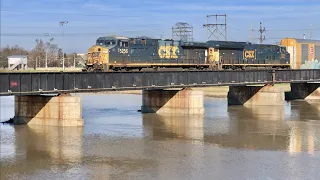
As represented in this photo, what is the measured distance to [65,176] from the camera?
2141 cm

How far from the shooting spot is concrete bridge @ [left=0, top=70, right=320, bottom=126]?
34.2 meters

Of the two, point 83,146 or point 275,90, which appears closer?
point 83,146

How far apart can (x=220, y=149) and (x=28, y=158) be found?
9.69 m

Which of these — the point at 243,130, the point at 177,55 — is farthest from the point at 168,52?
the point at 243,130

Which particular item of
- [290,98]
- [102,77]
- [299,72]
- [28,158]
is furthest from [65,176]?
[290,98]

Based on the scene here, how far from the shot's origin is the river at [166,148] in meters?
22.3

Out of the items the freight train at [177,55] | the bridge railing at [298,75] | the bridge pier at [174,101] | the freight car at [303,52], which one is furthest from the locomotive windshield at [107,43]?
the freight car at [303,52]

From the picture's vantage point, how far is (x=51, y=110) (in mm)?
34594

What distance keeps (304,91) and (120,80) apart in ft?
110

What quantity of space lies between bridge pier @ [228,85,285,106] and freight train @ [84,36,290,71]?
3.37 meters

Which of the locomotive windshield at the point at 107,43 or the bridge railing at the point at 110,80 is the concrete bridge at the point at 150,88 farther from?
the locomotive windshield at the point at 107,43

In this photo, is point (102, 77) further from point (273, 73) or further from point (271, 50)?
point (271, 50)

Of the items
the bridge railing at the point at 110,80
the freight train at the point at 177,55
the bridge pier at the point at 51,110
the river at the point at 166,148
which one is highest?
the freight train at the point at 177,55

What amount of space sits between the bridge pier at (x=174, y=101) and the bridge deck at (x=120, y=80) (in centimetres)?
102
